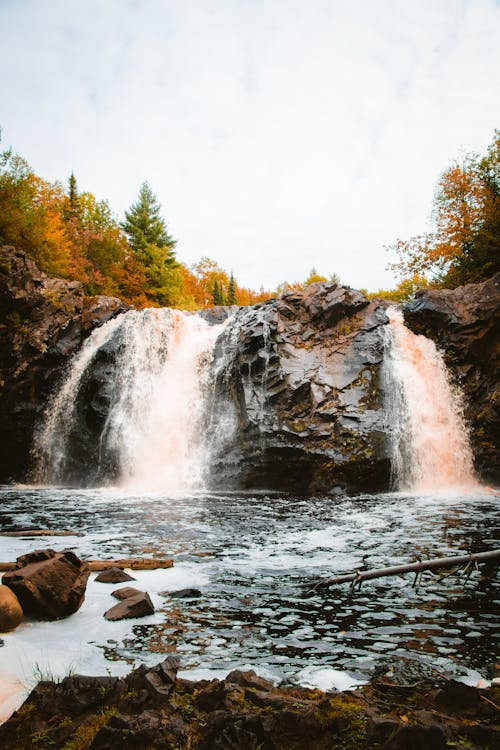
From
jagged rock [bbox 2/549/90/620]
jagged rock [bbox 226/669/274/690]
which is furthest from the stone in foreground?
jagged rock [bbox 226/669/274/690]

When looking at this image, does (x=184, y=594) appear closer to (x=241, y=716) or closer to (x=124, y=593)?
(x=124, y=593)

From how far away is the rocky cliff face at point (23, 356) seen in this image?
18766 mm

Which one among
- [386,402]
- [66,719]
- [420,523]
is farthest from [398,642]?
[386,402]

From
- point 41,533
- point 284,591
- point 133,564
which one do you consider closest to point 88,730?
point 284,591

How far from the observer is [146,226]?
38.3 m

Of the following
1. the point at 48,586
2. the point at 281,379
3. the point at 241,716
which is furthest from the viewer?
the point at 281,379

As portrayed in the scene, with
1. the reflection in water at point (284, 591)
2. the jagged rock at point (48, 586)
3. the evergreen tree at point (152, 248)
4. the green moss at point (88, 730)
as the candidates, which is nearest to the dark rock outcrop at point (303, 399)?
the reflection in water at point (284, 591)

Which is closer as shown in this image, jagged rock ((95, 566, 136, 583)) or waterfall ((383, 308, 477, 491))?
jagged rock ((95, 566, 136, 583))

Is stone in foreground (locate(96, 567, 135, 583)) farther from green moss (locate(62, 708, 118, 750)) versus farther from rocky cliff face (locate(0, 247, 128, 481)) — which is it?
rocky cliff face (locate(0, 247, 128, 481))

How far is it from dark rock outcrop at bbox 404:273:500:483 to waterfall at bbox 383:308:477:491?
1.18ft

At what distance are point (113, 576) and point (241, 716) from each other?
123 inches

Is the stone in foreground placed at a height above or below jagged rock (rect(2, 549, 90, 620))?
below

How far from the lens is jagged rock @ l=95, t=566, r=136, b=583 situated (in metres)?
5.06

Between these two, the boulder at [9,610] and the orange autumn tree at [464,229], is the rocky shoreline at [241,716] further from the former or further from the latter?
the orange autumn tree at [464,229]
